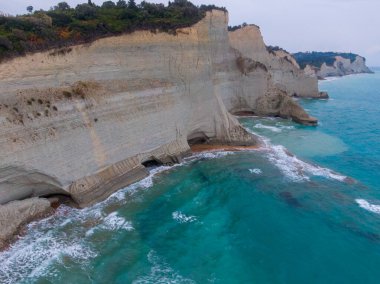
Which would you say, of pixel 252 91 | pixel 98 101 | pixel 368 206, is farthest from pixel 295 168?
pixel 252 91

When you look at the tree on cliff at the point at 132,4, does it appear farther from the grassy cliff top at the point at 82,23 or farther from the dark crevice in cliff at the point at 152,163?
the dark crevice in cliff at the point at 152,163

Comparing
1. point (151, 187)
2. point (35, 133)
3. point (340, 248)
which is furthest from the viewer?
point (151, 187)

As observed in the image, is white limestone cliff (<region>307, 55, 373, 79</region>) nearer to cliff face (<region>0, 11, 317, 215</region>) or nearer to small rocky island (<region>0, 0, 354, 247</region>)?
cliff face (<region>0, 11, 317, 215</region>)

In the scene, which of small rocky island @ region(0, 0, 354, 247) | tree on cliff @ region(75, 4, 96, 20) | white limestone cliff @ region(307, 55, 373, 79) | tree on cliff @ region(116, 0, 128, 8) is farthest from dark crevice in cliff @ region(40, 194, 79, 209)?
white limestone cliff @ region(307, 55, 373, 79)

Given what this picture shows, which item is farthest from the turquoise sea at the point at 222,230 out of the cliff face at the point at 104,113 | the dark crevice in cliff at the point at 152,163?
the cliff face at the point at 104,113

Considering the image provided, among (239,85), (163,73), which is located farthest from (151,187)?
(239,85)

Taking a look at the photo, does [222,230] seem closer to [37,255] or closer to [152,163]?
[37,255]

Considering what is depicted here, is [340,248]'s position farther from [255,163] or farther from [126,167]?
[126,167]
